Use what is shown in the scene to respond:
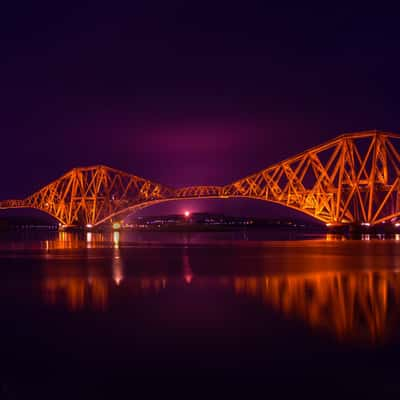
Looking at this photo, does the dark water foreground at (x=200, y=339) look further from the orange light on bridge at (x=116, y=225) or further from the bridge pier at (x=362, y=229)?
the orange light on bridge at (x=116, y=225)

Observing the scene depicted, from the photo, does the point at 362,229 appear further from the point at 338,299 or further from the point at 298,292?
the point at 338,299

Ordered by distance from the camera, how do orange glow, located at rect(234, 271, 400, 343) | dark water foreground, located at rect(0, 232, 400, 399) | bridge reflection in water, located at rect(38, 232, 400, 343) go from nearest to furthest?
1. dark water foreground, located at rect(0, 232, 400, 399)
2. orange glow, located at rect(234, 271, 400, 343)
3. bridge reflection in water, located at rect(38, 232, 400, 343)

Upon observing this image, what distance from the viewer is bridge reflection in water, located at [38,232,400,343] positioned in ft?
39.6

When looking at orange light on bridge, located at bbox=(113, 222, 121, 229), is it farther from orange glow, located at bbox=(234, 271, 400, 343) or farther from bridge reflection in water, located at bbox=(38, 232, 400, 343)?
orange glow, located at bbox=(234, 271, 400, 343)

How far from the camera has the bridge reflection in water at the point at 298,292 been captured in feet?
39.6

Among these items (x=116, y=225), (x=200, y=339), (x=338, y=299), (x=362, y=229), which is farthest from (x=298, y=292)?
(x=116, y=225)

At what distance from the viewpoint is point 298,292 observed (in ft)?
56.2

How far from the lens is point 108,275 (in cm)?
2305

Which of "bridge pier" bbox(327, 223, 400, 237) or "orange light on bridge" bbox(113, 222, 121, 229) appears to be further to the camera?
"orange light on bridge" bbox(113, 222, 121, 229)

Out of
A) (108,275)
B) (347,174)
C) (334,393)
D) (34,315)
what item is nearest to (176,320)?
(34,315)

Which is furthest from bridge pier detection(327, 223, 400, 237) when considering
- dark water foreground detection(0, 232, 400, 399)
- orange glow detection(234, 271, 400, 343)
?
dark water foreground detection(0, 232, 400, 399)

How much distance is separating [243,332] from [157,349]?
6.78 feet

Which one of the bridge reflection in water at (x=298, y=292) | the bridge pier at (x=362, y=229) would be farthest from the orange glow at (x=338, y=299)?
the bridge pier at (x=362, y=229)

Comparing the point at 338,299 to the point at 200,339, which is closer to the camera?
the point at 200,339
